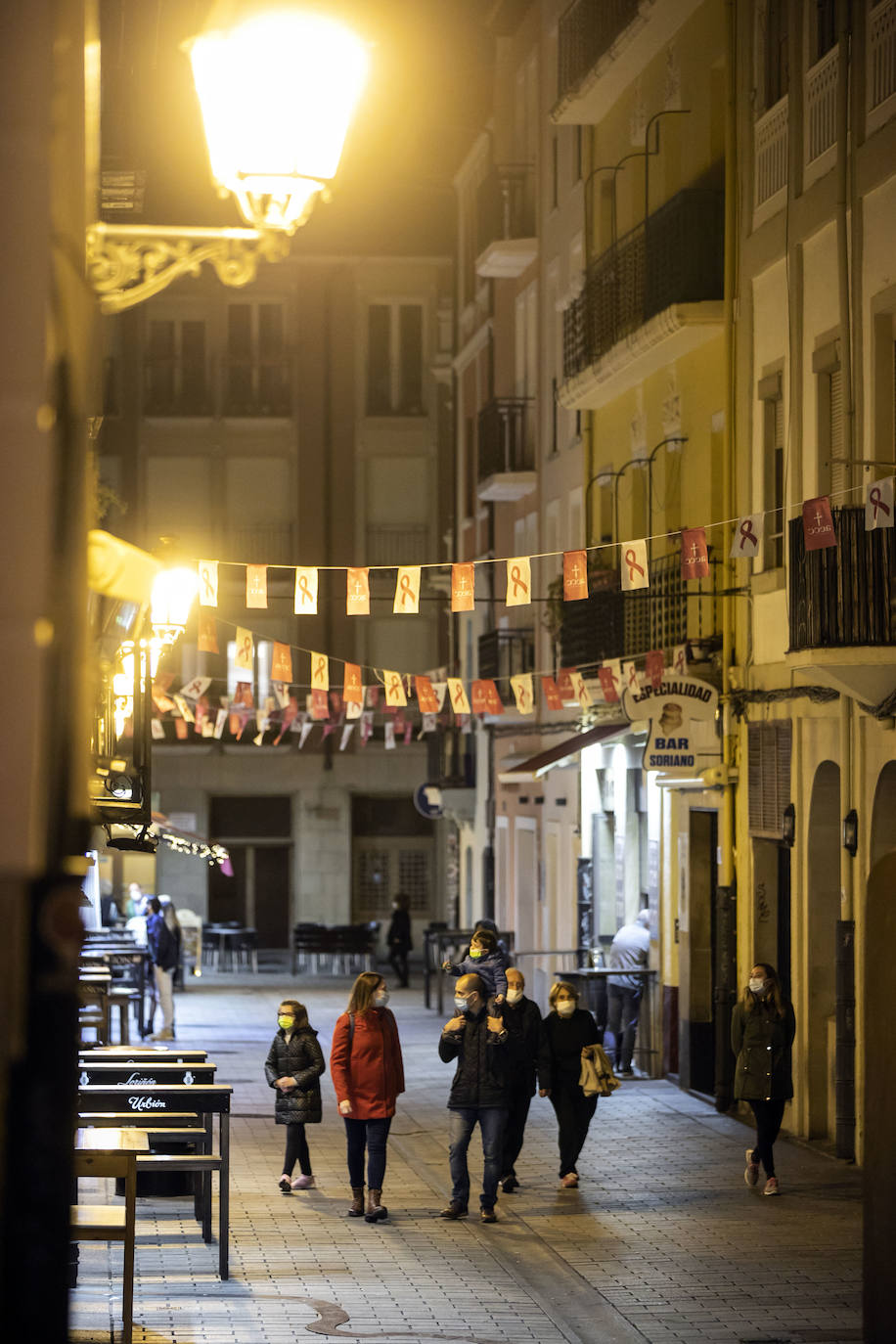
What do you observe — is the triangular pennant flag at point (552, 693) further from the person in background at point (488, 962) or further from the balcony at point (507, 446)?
the balcony at point (507, 446)

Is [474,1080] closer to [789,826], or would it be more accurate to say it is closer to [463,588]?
[789,826]

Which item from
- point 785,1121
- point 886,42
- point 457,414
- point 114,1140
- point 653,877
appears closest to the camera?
point 114,1140

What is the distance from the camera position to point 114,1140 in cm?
1157

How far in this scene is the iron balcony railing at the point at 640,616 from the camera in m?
23.0

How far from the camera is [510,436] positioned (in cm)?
3516

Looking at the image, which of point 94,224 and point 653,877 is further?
point 653,877

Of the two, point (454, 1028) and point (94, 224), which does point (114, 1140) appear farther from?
point (94, 224)

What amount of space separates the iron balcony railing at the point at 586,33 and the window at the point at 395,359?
1816 centimetres

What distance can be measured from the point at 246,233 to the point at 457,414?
3598 cm

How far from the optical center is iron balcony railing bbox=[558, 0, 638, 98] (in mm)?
26578

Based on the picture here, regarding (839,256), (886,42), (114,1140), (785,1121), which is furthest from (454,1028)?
(886,42)

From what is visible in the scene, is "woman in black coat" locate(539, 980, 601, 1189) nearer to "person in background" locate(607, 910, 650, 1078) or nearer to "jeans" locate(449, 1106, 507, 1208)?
"jeans" locate(449, 1106, 507, 1208)

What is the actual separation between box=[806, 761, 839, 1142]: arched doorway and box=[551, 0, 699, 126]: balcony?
9.57 meters

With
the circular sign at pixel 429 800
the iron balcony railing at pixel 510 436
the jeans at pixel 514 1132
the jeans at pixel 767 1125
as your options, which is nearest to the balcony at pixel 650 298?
the iron balcony railing at pixel 510 436
